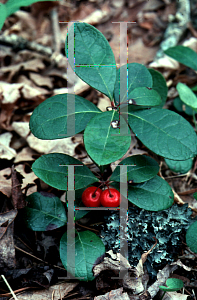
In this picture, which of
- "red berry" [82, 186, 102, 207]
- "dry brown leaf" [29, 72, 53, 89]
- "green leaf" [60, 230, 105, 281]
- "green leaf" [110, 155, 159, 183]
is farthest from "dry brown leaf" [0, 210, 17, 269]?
"dry brown leaf" [29, 72, 53, 89]

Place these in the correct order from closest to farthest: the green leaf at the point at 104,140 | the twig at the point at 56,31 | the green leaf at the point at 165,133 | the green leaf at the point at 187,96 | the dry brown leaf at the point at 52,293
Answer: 1. the green leaf at the point at 104,140
2. the green leaf at the point at 165,133
3. the dry brown leaf at the point at 52,293
4. the green leaf at the point at 187,96
5. the twig at the point at 56,31

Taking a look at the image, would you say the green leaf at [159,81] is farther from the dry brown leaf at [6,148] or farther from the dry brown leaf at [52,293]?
the dry brown leaf at [52,293]

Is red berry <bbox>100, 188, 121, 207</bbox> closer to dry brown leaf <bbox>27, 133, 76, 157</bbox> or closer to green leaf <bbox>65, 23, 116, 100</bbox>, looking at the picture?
green leaf <bbox>65, 23, 116, 100</bbox>

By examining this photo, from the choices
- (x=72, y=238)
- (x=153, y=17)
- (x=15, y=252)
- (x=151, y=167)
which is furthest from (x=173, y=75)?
(x=15, y=252)

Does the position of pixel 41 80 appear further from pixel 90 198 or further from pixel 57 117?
pixel 90 198

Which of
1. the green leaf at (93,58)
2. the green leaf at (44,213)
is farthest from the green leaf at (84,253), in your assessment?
the green leaf at (93,58)

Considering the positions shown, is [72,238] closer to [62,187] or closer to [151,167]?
[62,187]
